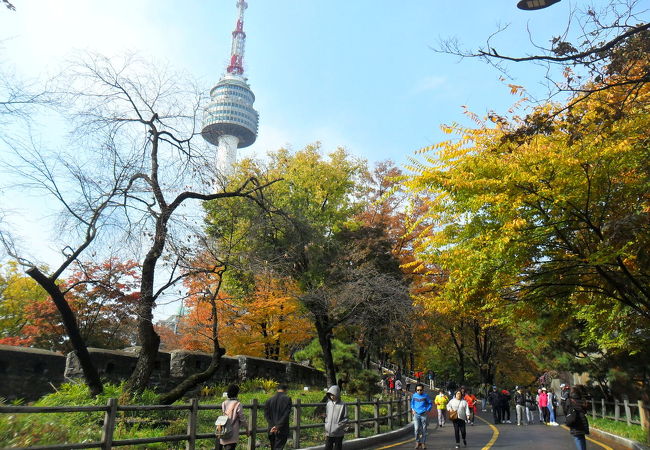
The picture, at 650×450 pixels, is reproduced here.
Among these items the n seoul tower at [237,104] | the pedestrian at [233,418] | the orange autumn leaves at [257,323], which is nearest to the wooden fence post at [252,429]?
the pedestrian at [233,418]

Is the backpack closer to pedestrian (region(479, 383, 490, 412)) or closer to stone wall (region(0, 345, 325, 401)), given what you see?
stone wall (region(0, 345, 325, 401))

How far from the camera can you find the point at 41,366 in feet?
35.5

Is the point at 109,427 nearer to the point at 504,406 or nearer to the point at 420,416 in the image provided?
the point at 420,416

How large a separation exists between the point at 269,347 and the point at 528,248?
1956 centimetres

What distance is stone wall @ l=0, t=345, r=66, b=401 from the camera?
32.8 feet

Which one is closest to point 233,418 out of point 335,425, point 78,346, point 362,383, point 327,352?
point 335,425

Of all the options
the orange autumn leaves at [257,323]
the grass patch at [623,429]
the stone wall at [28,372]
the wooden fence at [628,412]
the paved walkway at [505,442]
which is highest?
the orange autumn leaves at [257,323]

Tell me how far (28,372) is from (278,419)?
21.5 feet

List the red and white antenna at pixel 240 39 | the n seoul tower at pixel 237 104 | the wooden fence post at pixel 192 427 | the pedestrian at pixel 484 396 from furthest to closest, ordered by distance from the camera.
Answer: the red and white antenna at pixel 240 39, the n seoul tower at pixel 237 104, the pedestrian at pixel 484 396, the wooden fence post at pixel 192 427

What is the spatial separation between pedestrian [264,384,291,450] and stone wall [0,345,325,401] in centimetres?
551

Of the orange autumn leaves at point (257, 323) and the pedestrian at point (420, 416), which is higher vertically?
the orange autumn leaves at point (257, 323)

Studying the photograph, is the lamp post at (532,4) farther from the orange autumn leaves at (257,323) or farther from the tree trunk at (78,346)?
the orange autumn leaves at (257,323)

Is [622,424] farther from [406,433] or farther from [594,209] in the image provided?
[594,209]

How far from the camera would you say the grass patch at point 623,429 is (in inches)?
535
